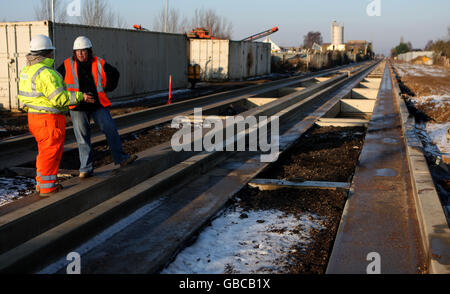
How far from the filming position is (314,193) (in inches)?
A: 247

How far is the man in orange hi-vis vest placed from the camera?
19.2 ft

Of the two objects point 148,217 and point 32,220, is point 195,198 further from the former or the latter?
point 32,220

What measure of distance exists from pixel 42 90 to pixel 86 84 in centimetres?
80

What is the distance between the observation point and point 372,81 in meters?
33.0

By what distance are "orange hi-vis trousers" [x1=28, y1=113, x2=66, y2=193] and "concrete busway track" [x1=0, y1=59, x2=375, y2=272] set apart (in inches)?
10.1

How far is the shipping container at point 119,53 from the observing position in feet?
49.0

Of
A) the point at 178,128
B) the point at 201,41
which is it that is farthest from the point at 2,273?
the point at 201,41

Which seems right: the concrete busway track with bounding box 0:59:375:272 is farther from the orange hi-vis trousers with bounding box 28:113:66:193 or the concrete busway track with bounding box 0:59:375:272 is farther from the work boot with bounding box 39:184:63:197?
the orange hi-vis trousers with bounding box 28:113:66:193

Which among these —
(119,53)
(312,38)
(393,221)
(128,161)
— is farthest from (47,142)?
(312,38)

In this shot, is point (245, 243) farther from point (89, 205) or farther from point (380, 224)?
point (89, 205)

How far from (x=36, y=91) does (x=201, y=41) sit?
2904 centimetres

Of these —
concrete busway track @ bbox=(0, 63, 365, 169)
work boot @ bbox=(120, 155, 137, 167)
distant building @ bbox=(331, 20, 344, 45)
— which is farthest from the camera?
distant building @ bbox=(331, 20, 344, 45)

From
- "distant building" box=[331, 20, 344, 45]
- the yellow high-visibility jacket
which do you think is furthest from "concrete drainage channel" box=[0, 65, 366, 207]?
"distant building" box=[331, 20, 344, 45]
